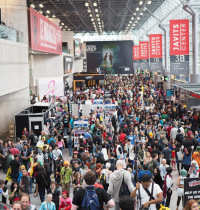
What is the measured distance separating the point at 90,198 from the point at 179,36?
22.4 metres

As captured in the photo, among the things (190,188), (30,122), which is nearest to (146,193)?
(190,188)

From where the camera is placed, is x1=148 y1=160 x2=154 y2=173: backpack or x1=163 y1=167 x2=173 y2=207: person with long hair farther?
x1=148 y1=160 x2=154 y2=173: backpack

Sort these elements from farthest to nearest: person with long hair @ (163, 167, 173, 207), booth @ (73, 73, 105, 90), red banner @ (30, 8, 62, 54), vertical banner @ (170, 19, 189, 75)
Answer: booth @ (73, 73, 105, 90) < vertical banner @ (170, 19, 189, 75) < red banner @ (30, 8, 62, 54) < person with long hair @ (163, 167, 173, 207)

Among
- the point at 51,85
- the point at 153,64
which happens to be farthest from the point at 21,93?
the point at 153,64

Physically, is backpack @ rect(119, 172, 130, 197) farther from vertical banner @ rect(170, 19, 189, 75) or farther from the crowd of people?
vertical banner @ rect(170, 19, 189, 75)

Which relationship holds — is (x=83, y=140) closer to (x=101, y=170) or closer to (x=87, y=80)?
(x=101, y=170)

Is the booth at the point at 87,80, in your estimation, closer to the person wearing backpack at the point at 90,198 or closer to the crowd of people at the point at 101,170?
the crowd of people at the point at 101,170

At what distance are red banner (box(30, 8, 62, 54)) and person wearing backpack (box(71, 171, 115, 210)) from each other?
20.2 meters

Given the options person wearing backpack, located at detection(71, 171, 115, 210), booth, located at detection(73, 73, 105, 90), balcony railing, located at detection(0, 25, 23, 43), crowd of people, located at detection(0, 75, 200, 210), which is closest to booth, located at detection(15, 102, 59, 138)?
crowd of people, located at detection(0, 75, 200, 210)

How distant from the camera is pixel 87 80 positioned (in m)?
48.3

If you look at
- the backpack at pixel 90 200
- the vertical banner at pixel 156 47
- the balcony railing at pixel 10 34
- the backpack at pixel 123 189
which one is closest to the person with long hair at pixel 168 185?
the backpack at pixel 123 189

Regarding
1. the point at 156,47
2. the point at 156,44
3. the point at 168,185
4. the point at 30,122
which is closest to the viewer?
the point at 168,185

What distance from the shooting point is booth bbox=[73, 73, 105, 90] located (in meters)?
47.2

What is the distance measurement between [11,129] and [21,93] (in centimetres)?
408
